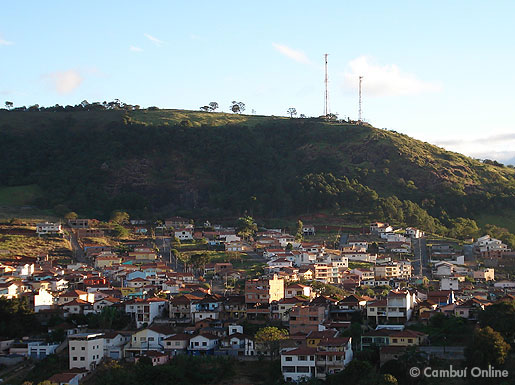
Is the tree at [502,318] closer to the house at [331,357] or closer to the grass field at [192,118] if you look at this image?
the house at [331,357]

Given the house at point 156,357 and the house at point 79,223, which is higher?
the house at point 79,223

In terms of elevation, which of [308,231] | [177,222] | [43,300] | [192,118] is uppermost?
[192,118]

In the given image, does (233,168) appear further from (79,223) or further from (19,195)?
(79,223)

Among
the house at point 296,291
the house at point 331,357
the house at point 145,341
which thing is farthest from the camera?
the house at point 296,291

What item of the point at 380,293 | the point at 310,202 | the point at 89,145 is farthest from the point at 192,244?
the point at 89,145

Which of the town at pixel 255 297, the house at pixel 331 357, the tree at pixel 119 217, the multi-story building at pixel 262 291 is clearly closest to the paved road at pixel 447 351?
the town at pixel 255 297

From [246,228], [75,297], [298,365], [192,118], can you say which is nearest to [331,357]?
[298,365]
